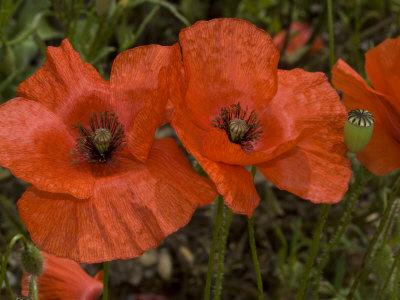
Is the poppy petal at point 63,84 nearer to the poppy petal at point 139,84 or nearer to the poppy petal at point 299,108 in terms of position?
the poppy petal at point 139,84

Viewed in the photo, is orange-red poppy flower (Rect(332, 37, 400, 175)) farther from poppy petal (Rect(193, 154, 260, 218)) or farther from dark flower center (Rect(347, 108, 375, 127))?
poppy petal (Rect(193, 154, 260, 218))

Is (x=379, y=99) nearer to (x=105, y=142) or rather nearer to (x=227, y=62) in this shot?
(x=227, y=62)

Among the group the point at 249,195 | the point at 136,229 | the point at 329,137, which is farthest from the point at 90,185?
the point at 329,137

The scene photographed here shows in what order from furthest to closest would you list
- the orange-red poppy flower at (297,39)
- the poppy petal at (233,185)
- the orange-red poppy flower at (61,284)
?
the orange-red poppy flower at (297,39), the orange-red poppy flower at (61,284), the poppy petal at (233,185)

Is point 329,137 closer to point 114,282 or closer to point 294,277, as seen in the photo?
point 294,277

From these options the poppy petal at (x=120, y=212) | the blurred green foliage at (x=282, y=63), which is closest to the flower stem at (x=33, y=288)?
the poppy petal at (x=120, y=212)

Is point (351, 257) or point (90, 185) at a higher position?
point (90, 185)
